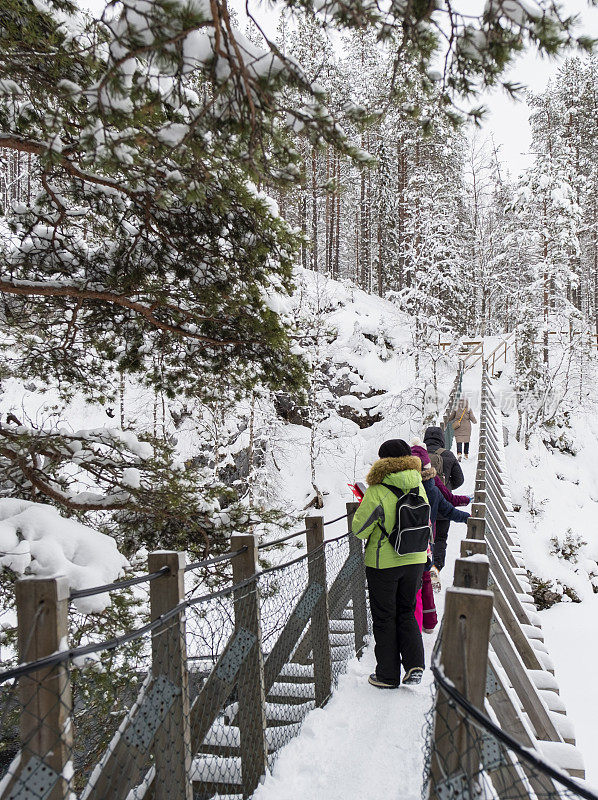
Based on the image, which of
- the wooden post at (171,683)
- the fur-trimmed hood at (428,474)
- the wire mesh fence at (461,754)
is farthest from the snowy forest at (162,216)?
the wire mesh fence at (461,754)

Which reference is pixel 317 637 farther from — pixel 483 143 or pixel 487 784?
pixel 483 143

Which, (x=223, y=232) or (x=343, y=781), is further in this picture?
(x=223, y=232)

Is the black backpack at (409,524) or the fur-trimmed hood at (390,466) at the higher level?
the fur-trimmed hood at (390,466)

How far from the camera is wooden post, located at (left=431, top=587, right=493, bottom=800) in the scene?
1623 millimetres

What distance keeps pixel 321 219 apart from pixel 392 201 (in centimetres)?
732

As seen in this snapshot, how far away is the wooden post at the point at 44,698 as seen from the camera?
5.38 ft

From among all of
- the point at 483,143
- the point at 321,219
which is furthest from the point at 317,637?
the point at 321,219

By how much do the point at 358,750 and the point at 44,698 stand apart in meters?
2.12

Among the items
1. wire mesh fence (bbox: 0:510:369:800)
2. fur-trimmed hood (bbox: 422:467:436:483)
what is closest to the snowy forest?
wire mesh fence (bbox: 0:510:369:800)

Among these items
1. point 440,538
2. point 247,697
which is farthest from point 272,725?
point 440,538

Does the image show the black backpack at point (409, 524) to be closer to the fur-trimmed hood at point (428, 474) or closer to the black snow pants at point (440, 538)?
the fur-trimmed hood at point (428, 474)

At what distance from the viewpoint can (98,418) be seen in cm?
2270

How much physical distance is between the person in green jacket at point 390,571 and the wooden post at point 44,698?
7.48 feet

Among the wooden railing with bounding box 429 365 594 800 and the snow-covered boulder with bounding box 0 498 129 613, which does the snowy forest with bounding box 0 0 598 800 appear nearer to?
the snow-covered boulder with bounding box 0 498 129 613
